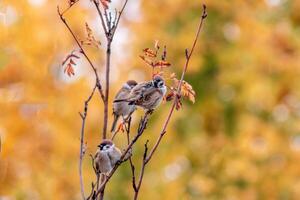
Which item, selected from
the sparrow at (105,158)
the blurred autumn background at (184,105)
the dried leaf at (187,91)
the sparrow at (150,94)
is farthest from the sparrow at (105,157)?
the blurred autumn background at (184,105)

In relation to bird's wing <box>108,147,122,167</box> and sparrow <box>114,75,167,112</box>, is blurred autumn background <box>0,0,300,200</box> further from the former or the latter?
sparrow <box>114,75,167,112</box>

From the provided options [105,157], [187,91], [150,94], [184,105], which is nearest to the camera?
[187,91]

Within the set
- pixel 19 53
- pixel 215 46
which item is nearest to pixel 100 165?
pixel 19 53

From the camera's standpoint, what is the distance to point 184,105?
5.22m

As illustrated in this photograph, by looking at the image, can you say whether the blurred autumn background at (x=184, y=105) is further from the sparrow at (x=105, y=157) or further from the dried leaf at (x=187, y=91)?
the dried leaf at (x=187, y=91)

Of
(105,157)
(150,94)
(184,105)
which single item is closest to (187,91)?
(150,94)

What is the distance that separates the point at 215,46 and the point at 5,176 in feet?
5.57

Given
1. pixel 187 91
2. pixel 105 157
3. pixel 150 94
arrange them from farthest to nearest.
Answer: pixel 105 157 < pixel 150 94 < pixel 187 91

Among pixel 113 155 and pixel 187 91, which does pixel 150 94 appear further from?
pixel 113 155

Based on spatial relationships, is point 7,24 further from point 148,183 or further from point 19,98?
point 148,183

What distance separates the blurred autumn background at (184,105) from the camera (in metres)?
4.77

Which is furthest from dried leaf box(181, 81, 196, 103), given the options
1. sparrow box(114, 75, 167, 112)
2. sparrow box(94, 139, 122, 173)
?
sparrow box(94, 139, 122, 173)

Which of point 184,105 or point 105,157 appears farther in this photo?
point 184,105

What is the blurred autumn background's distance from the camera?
477cm
